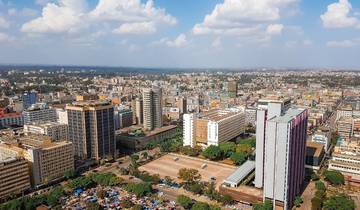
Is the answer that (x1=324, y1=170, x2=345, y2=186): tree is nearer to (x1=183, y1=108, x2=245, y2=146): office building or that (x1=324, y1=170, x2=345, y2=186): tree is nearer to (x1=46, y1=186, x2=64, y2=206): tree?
(x1=183, y1=108, x2=245, y2=146): office building

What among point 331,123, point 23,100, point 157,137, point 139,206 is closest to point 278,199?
point 139,206

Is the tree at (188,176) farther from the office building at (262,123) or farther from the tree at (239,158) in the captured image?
the tree at (239,158)

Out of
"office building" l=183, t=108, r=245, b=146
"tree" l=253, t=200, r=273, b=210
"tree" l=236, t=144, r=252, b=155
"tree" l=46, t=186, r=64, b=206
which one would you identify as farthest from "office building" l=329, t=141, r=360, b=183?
"tree" l=46, t=186, r=64, b=206

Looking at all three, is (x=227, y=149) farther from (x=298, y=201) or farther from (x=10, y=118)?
(x=10, y=118)

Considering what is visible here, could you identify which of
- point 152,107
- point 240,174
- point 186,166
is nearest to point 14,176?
point 186,166

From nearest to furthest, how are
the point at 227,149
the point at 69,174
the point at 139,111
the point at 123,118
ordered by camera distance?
the point at 69,174
the point at 227,149
the point at 123,118
the point at 139,111

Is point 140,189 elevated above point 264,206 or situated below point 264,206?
below
